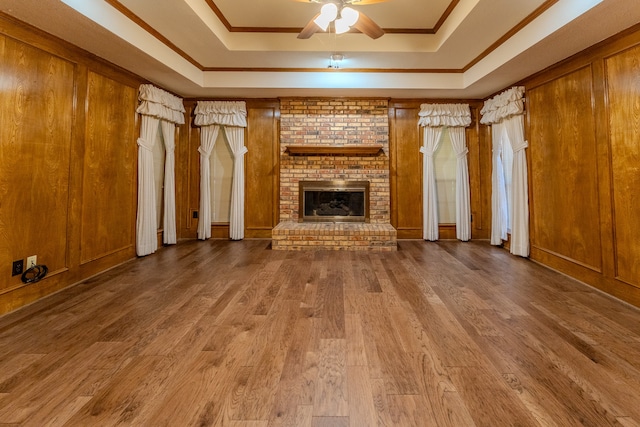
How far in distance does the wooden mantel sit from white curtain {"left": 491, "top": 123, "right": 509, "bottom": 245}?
1.81 m

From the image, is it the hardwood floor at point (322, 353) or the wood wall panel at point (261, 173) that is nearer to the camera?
the hardwood floor at point (322, 353)

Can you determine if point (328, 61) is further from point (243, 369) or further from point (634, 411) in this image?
point (634, 411)

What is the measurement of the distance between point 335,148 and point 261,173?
1.39 m

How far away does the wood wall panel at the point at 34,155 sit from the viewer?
2385 millimetres

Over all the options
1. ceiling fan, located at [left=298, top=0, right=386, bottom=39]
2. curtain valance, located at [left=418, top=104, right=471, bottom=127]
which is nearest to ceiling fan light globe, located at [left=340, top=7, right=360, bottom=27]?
ceiling fan, located at [left=298, top=0, right=386, bottom=39]

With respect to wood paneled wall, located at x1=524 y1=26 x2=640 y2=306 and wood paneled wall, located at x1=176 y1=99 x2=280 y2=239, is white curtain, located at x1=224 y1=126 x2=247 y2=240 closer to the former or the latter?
wood paneled wall, located at x1=176 y1=99 x2=280 y2=239

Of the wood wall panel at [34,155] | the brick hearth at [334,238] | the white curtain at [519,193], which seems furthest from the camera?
the brick hearth at [334,238]

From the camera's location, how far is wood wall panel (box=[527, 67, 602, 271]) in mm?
3033

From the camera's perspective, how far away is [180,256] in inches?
162

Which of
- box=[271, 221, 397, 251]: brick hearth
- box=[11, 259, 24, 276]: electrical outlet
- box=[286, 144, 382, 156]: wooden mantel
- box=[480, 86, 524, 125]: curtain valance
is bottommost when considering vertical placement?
box=[11, 259, 24, 276]: electrical outlet

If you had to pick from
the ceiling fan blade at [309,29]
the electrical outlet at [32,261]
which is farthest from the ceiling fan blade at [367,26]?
the electrical outlet at [32,261]

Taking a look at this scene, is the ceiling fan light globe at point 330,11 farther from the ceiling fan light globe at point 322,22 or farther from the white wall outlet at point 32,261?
the white wall outlet at point 32,261

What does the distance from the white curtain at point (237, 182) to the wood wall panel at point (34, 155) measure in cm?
245

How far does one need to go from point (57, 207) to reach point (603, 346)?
14.6 feet
